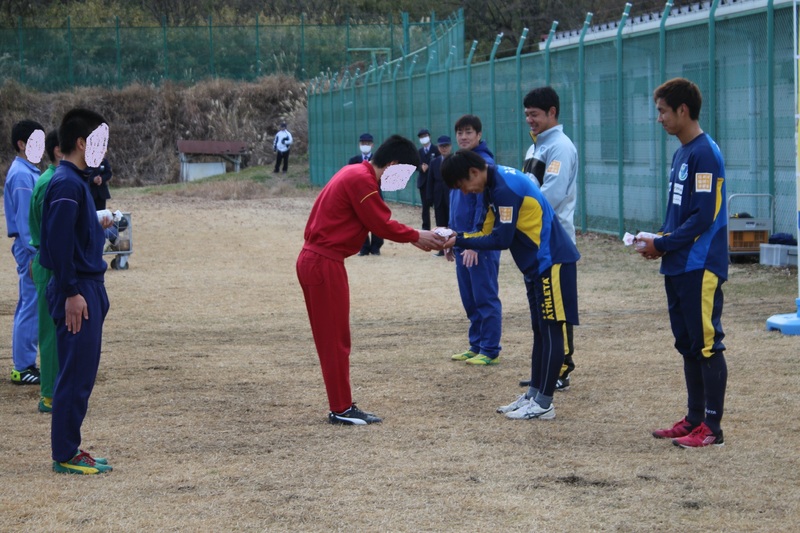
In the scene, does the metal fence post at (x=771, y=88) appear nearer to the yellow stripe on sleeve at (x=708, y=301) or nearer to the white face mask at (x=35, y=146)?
the yellow stripe on sleeve at (x=708, y=301)

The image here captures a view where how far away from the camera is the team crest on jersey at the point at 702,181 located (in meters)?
5.28

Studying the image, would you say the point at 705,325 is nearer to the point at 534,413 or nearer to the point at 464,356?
the point at 534,413

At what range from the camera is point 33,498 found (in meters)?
4.90

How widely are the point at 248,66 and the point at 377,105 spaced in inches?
675

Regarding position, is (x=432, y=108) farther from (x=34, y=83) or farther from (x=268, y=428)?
(x=34, y=83)

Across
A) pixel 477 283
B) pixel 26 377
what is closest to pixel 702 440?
pixel 477 283

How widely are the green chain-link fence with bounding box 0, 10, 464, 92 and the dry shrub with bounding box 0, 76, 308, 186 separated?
962mm

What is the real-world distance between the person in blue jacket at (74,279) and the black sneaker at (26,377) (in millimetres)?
2446

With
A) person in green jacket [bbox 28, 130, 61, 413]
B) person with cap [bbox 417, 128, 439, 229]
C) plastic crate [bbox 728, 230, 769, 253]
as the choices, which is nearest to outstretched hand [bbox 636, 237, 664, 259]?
person in green jacket [bbox 28, 130, 61, 413]

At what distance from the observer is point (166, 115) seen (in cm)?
4228

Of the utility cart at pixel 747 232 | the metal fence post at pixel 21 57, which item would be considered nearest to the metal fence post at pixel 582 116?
the utility cart at pixel 747 232

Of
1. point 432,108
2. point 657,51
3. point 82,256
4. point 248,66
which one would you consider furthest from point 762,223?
point 248,66

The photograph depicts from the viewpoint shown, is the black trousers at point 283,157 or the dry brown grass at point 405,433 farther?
the black trousers at point 283,157

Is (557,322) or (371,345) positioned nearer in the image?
(557,322)
